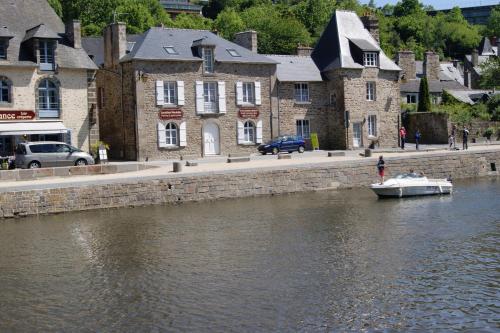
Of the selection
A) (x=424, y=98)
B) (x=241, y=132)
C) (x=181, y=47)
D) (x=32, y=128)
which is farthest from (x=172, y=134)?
(x=424, y=98)

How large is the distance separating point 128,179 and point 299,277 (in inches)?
522

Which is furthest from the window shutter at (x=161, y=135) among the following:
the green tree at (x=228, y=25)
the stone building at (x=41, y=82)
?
the green tree at (x=228, y=25)

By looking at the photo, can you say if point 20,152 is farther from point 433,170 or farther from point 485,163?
point 485,163

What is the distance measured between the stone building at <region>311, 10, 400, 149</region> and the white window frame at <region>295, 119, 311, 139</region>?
159cm

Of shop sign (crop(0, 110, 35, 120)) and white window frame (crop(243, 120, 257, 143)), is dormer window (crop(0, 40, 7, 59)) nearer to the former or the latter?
shop sign (crop(0, 110, 35, 120))

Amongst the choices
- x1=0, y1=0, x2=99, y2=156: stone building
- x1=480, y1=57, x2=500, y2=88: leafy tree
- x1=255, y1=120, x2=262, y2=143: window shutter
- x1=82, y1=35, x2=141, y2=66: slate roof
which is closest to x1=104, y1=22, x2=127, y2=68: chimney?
x1=0, y1=0, x2=99, y2=156: stone building

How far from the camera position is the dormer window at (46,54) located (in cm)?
3604

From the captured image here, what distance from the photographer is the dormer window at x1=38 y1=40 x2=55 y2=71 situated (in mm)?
36044

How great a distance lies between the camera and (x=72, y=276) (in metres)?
17.9

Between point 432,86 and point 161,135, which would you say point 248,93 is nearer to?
point 161,135

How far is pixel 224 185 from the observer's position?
101 ft

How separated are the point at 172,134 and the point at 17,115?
851cm

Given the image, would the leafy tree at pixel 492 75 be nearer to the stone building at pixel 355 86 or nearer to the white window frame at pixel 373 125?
the stone building at pixel 355 86

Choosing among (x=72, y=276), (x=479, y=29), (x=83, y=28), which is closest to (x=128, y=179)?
(x=72, y=276)
